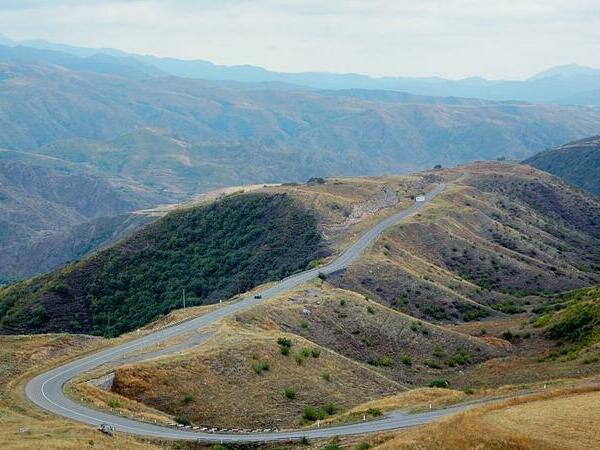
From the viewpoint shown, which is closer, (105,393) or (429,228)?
(105,393)

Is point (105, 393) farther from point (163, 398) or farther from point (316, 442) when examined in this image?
point (316, 442)

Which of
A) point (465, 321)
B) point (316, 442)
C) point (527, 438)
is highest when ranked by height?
point (527, 438)

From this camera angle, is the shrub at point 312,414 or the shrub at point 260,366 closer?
the shrub at point 312,414

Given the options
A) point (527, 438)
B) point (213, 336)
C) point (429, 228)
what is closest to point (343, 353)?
point (213, 336)

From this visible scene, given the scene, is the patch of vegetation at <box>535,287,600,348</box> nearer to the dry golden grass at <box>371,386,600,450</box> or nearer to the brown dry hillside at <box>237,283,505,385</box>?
the brown dry hillside at <box>237,283,505,385</box>

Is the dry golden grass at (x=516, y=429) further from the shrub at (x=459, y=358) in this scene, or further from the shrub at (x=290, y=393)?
the shrub at (x=459, y=358)

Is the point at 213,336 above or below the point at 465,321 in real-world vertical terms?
above

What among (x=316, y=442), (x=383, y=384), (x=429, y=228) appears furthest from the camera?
(x=429, y=228)

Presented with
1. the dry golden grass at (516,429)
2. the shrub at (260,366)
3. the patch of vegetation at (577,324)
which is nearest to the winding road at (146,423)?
the dry golden grass at (516,429)

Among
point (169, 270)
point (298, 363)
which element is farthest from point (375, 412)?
point (169, 270)
